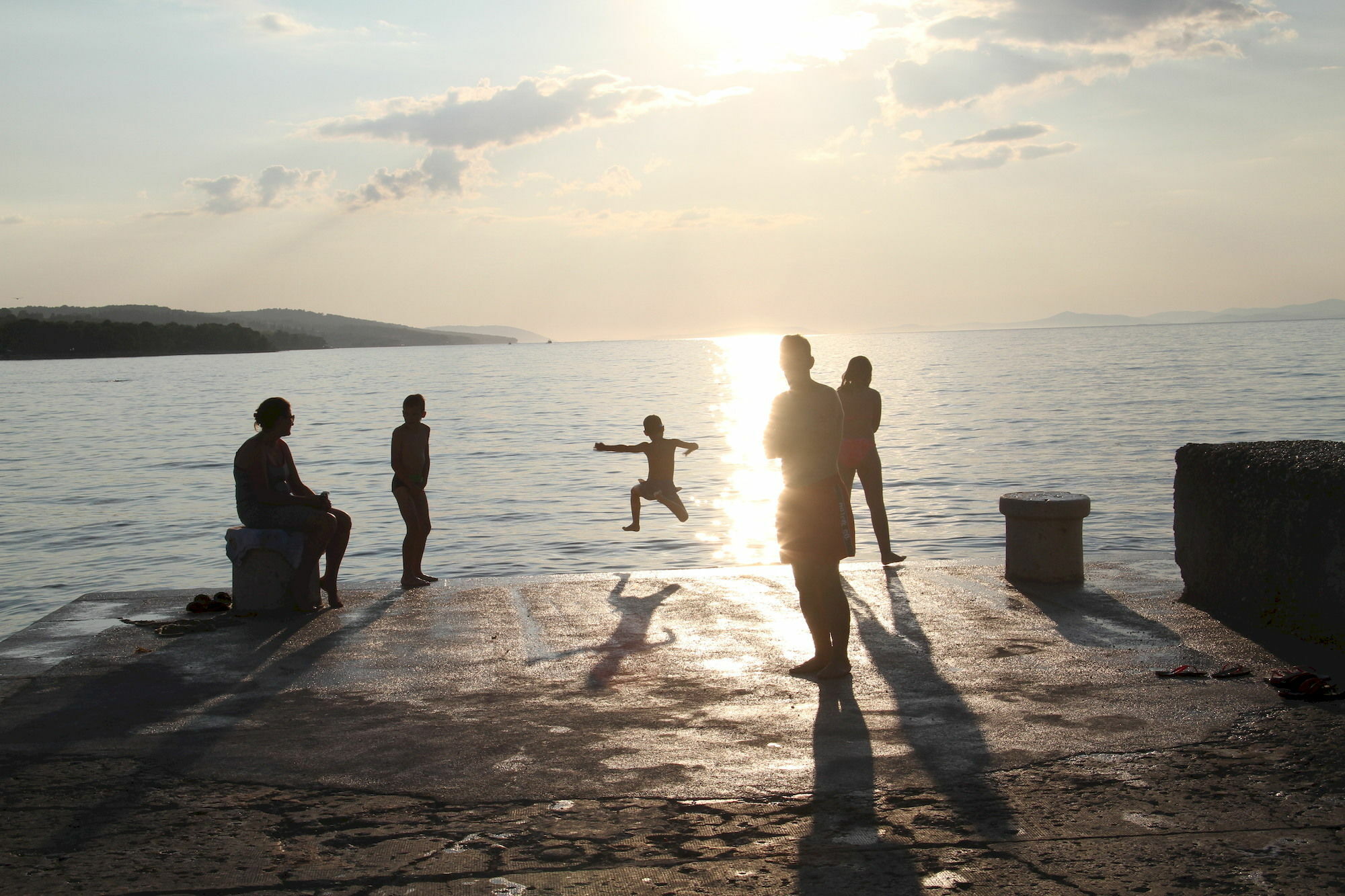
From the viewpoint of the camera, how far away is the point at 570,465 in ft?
103

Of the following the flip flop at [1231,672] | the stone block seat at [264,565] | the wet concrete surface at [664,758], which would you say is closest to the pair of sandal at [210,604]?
the stone block seat at [264,565]

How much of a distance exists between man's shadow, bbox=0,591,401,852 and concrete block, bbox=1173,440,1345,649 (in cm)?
564

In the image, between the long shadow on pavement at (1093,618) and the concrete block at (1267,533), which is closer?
the concrete block at (1267,533)

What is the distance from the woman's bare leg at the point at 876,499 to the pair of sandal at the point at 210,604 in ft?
16.5

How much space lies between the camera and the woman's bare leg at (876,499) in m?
9.78

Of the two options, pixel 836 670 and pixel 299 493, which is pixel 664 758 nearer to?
pixel 836 670

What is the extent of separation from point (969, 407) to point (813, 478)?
48.5 metres

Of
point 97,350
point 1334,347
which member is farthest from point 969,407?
point 97,350

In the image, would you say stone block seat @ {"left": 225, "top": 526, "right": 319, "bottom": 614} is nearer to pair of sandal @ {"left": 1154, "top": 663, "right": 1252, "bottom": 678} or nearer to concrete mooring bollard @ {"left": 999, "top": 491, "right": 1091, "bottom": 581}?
concrete mooring bollard @ {"left": 999, "top": 491, "right": 1091, "bottom": 581}

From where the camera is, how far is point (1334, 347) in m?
109

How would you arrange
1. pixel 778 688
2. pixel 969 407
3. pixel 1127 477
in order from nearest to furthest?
pixel 778 688 → pixel 1127 477 → pixel 969 407

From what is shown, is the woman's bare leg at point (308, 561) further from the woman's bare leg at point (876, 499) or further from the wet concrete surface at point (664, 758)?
the woman's bare leg at point (876, 499)

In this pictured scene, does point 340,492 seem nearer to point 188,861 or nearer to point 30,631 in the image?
point 30,631

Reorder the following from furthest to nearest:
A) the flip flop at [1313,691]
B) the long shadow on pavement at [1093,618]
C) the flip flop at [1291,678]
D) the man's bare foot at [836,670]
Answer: the long shadow on pavement at [1093,618], the man's bare foot at [836,670], the flip flop at [1291,678], the flip flop at [1313,691]
